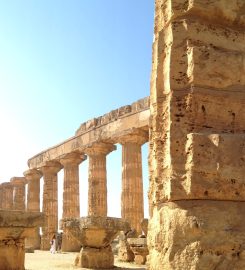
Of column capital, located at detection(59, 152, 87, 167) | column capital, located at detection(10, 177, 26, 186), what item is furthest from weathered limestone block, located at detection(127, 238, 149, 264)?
column capital, located at detection(10, 177, 26, 186)

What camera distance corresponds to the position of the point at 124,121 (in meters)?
21.4

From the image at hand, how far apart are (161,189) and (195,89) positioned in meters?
0.82

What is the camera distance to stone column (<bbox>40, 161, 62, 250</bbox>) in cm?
2883

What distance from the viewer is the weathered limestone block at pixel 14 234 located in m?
8.28

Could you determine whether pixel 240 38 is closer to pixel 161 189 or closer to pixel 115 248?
pixel 161 189

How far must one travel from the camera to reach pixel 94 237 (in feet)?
37.3

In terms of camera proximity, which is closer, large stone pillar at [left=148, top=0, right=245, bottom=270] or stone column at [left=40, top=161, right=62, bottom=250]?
large stone pillar at [left=148, top=0, right=245, bottom=270]

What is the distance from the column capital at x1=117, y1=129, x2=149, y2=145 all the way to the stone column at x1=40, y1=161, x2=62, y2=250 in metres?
9.08

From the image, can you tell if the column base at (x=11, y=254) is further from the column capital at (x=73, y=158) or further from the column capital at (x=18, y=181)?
the column capital at (x=18, y=181)

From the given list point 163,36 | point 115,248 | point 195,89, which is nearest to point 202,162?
point 195,89

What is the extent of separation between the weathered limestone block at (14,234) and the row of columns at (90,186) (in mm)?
8533

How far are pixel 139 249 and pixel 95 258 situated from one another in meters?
2.29

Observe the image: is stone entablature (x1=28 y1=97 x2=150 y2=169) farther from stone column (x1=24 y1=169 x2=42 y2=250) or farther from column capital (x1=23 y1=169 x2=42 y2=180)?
stone column (x1=24 y1=169 x2=42 y2=250)

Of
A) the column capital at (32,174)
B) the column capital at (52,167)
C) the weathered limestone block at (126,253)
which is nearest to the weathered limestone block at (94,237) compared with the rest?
the weathered limestone block at (126,253)
